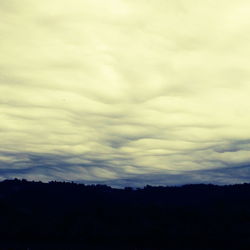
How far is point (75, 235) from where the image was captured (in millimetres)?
110500

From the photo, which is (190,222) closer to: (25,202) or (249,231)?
(249,231)

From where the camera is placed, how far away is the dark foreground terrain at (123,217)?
98.6 m

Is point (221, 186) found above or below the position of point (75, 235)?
above

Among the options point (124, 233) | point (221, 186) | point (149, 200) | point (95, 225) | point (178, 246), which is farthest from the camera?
point (221, 186)

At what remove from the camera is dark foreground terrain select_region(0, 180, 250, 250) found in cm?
9862

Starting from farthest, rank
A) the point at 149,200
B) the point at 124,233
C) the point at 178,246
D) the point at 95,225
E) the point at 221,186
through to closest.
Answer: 1. the point at 221,186
2. the point at 149,200
3. the point at 95,225
4. the point at 124,233
5. the point at 178,246

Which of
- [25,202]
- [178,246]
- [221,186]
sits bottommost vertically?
[178,246]

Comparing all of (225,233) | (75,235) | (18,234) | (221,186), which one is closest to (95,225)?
(75,235)

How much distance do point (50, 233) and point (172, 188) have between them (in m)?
61.5

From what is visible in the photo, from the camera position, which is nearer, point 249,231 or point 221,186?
point 249,231

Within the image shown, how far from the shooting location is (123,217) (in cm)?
12262

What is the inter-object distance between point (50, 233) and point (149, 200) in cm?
4439

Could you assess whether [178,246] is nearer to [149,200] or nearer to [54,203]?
[149,200]

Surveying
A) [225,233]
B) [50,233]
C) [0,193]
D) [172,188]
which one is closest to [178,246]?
[225,233]
